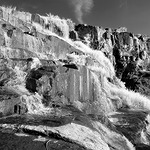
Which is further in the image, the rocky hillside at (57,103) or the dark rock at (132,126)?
the dark rock at (132,126)

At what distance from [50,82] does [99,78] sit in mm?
7454

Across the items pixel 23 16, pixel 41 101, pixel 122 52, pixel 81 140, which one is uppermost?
pixel 23 16

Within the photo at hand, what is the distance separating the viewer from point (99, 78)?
21.2 m

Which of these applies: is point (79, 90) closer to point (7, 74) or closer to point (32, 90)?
point (32, 90)

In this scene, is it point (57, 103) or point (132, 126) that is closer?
point (132, 126)

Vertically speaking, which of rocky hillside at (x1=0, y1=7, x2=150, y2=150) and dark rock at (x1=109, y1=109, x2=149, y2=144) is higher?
rocky hillside at (x1=0, y1=7, x2=150, y2=150)

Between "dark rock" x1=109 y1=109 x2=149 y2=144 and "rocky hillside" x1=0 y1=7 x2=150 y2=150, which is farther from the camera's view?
"dark rock" x1=109 y1=109 x2=149 y2=144

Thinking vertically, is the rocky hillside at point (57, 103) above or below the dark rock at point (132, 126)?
above

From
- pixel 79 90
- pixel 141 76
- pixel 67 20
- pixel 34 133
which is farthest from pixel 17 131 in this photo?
pixel 67 20

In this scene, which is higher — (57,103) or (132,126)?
(57,103)

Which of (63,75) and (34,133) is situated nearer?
(34,133)

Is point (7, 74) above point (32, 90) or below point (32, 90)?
above

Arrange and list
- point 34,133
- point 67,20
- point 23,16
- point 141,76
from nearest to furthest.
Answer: point 34,133
point 23,16
point 141,76
point 67,20

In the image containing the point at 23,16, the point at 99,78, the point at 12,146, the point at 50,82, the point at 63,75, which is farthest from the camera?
the point at 23,16
